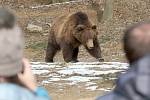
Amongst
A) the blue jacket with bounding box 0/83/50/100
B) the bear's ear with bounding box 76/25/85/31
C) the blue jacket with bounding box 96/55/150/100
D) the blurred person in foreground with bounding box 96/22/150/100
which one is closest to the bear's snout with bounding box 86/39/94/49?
the bear's ear with bounding box 76/25/85/31

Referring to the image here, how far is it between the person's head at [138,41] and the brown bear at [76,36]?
12.7 m

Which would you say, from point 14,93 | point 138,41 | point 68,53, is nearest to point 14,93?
point 14,93

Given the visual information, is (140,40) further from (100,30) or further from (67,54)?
(100,30)

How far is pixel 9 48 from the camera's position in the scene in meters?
2.50

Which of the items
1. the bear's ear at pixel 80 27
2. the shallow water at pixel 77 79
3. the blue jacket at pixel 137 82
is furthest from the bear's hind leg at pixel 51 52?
the blue jacket at pixel 137 82

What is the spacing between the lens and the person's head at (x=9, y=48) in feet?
8.18

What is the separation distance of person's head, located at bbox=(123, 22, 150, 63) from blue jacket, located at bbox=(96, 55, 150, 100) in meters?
0.10

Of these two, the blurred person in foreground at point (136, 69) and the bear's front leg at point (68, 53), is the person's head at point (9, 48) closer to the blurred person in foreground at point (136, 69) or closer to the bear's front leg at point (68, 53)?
the blurred person in foreground at point (136, 69)

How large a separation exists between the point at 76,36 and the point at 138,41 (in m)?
13.7

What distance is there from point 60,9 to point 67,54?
480 inches

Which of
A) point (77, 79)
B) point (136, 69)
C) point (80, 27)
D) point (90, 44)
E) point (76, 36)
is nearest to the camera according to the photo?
point (136, 69)

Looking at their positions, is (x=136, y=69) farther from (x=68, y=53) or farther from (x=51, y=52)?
(x=51, y=52)

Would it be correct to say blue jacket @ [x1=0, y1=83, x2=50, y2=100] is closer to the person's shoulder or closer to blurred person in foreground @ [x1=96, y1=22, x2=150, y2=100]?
the person's shoulder

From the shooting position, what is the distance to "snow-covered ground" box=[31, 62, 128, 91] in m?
9.57
